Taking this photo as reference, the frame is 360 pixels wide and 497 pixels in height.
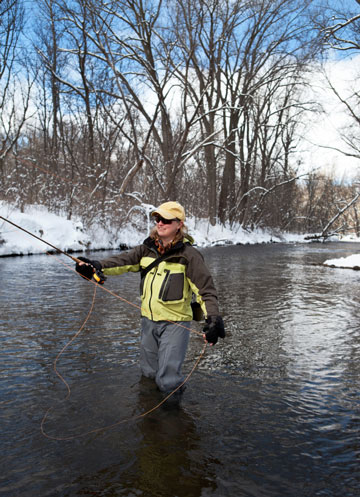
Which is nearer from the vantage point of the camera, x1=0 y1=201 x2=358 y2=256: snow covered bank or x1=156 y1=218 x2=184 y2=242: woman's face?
x1=156 y1=218 x2=184 y2=242: woman's face

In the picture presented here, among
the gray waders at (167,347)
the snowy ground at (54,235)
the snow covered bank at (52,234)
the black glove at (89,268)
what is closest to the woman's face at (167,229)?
the black glove at (89,268)

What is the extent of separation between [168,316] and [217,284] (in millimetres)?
7164

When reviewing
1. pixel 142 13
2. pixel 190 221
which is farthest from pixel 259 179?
pixel 142 13

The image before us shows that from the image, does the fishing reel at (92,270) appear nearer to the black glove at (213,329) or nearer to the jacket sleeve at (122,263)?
the jacket sleeve at (122,263)

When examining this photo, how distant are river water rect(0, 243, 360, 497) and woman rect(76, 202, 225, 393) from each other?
465mm

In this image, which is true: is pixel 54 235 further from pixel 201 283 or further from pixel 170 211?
pixel 201 283

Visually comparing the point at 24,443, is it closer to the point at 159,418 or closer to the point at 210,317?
the point at 159,418

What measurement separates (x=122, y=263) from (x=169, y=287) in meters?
0.51

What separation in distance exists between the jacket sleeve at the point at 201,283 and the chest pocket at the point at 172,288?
0.27 feet

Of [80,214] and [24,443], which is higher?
[80,214]

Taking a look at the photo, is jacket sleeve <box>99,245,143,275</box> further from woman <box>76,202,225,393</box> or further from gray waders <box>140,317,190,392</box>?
gray waders <box>140,317,190,392</box>

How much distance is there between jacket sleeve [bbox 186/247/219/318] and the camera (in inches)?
134

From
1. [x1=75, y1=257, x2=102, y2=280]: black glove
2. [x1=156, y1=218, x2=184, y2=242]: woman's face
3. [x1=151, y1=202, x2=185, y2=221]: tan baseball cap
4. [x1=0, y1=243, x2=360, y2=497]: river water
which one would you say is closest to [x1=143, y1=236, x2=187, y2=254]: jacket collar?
[x1=156, y1=218, x2=184, y2=242]: woman's face

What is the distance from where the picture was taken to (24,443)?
2.98 metres
